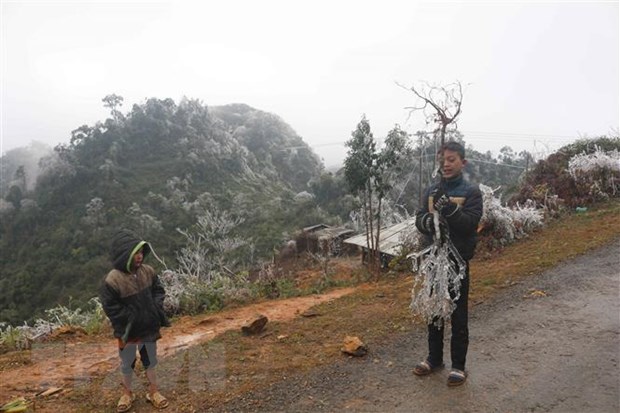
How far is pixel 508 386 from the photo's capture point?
3.10 meters

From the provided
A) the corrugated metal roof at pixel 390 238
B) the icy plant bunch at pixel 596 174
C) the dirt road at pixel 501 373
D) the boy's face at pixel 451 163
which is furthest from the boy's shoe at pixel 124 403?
the icy plant bunch at pixel 596 174

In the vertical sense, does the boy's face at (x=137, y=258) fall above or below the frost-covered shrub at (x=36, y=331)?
above

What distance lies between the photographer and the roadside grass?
11.7 ft

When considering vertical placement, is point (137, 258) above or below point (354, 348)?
above

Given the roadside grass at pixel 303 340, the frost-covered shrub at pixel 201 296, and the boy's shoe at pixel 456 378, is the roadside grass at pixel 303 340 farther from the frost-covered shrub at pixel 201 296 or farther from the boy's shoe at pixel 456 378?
the frost-covered shrub at pixel 201 296

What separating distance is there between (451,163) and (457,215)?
39 cm

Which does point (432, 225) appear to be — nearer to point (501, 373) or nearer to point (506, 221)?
point (501, 373)

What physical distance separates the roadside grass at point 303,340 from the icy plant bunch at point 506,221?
2.91ft

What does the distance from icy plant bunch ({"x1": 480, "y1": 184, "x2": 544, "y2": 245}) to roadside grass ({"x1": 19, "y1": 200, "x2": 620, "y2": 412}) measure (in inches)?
34.9

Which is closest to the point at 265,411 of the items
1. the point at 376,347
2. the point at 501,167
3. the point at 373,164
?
the point at 376,347

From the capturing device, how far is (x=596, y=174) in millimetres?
10188

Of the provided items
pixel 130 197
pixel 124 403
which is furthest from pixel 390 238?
pixel 130 197

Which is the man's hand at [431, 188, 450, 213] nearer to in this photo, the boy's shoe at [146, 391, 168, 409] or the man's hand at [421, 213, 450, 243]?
the man's hand at [421, 213, 450, 243]

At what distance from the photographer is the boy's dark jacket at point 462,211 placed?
290cm
